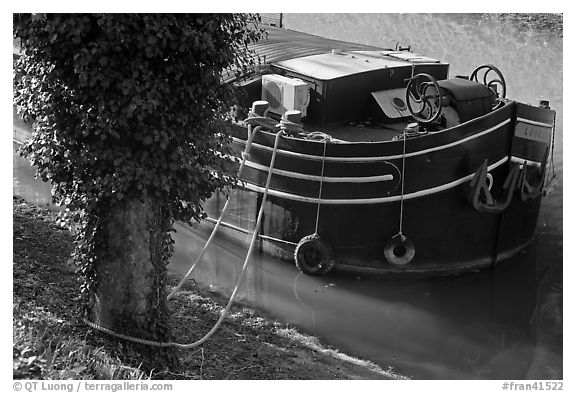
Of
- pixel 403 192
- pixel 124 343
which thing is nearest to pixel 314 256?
pixel 403 192

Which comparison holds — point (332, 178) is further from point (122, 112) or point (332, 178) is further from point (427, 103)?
point (122, 112)

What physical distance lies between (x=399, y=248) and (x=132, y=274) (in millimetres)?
4802

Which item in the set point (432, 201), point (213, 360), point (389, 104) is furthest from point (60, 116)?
point (389, 104)

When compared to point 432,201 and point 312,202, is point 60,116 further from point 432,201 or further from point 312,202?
point 432,201

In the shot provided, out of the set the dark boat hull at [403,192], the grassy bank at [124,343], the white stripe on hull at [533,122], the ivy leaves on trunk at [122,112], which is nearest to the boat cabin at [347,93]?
the white stripe on hull at [533,122]

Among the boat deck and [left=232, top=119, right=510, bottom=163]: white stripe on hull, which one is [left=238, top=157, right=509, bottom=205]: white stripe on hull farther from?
the boat deck

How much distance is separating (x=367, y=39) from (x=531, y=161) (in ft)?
32.7

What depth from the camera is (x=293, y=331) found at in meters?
10.5

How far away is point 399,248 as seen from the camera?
1184cm

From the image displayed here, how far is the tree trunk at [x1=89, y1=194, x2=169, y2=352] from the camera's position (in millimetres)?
7961

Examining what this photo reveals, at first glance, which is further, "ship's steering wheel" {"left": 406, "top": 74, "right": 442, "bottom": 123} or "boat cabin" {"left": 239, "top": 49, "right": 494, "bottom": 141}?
"boat cabin" {"left": 239, "top": 49, "right": 494, "bottom": 141}

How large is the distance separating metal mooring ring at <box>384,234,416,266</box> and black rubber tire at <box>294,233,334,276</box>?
→ 794 mm

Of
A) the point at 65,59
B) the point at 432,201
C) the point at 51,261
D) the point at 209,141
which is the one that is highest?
the point at 65,59

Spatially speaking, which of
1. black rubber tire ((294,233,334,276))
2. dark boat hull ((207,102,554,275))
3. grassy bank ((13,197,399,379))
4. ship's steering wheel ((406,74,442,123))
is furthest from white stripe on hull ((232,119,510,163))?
grassy bank ((13,197,399,379))
